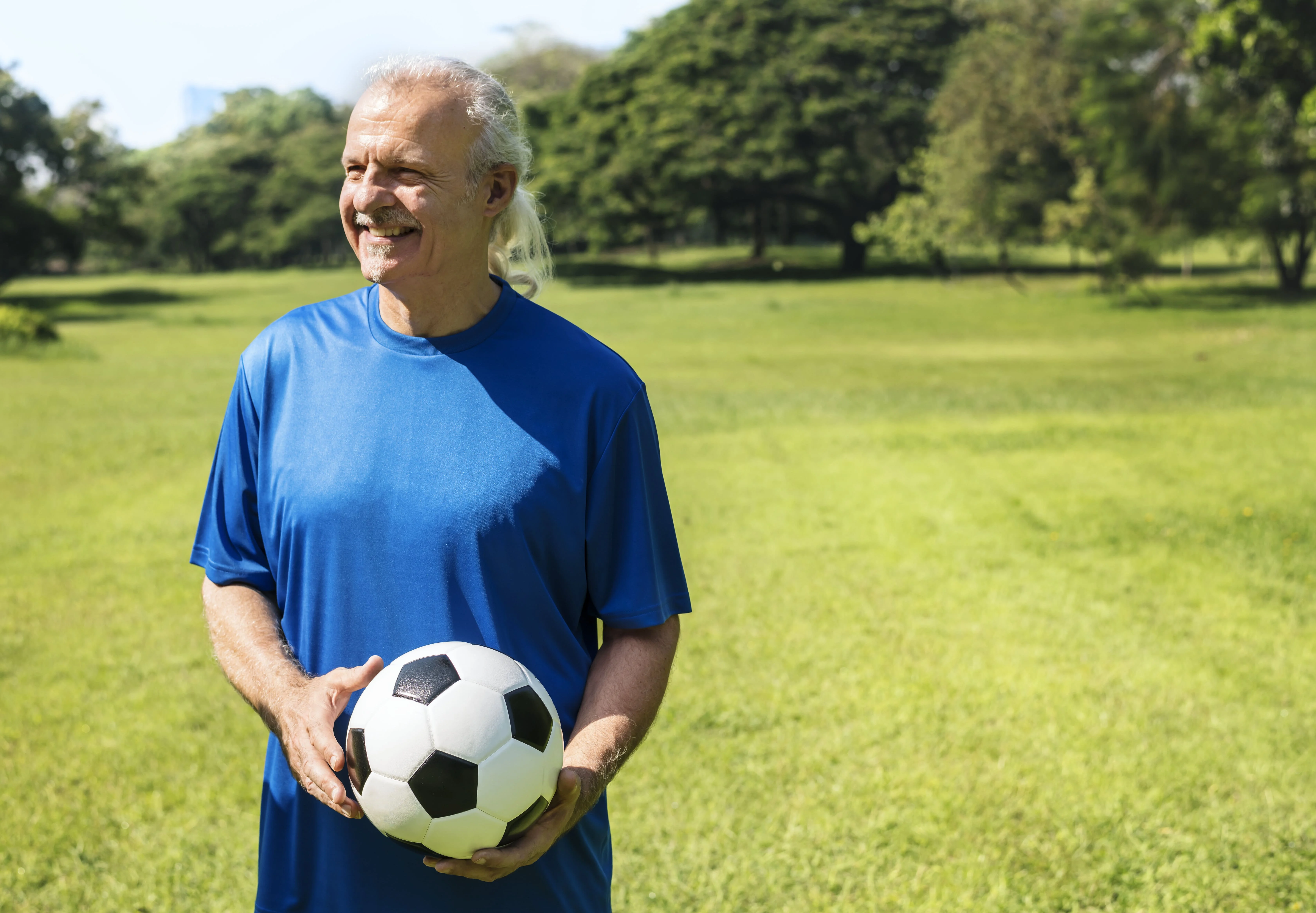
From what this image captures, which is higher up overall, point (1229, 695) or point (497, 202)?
point (497, 202)

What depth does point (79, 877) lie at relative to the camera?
365 centimetres

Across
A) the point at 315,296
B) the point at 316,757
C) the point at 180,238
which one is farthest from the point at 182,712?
the point at 180,238

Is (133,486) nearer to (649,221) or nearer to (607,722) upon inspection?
(607,722)

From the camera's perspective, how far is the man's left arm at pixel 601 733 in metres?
1.64

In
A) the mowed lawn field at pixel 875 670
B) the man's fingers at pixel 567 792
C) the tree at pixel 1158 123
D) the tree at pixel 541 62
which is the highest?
the tree at pixel 541 62

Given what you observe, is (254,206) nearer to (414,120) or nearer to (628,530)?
(414,120)

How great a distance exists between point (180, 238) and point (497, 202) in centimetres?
7233

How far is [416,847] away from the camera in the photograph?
5.65 ft

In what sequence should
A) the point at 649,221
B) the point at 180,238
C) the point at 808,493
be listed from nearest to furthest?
1. the point at 808,493
2. the point at 649,221
3. the point at 180,238

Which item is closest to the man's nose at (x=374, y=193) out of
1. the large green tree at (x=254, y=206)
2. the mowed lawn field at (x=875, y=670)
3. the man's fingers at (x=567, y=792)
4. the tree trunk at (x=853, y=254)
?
the man's fingers at (x=567, y=792)

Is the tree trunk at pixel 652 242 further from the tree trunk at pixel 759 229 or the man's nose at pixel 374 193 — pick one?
the man's nose at pixel 374 193

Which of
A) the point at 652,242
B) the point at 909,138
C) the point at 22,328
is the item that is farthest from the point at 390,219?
the point at 652,242

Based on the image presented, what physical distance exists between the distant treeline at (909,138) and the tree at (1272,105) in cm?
5

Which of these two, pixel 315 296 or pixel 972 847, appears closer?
pixel 972 847
